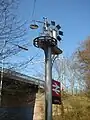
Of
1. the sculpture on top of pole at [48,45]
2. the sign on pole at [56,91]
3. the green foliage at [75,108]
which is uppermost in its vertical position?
the sculpture on top of pole at [48,45]

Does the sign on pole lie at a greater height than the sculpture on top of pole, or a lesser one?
lesser

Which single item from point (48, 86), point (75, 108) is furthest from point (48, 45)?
point (75, 108)

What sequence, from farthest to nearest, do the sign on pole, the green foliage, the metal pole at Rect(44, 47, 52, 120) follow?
the green foliage < the metal pole at Rect(44, 47, 52, 120) < the sign on pole

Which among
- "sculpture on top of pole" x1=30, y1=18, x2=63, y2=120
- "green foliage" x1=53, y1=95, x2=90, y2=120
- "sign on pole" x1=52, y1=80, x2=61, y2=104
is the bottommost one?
"green foliage" x1=53, y1=95, x2=90, y2=120

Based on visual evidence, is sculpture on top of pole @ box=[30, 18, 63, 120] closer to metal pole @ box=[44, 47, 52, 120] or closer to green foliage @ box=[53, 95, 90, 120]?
metal pole @ box=[44, 47, 52, 120]

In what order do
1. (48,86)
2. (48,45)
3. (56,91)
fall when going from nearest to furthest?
(56,91), (48,86), (48,45)

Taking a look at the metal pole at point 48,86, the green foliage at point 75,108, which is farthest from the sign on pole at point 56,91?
the green foliage at point 75,108

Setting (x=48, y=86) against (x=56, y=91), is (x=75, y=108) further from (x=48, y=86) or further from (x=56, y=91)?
(x=48, y=86)

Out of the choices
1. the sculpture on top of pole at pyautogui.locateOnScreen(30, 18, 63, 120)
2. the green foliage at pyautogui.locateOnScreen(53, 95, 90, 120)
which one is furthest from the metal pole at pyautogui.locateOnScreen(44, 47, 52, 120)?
the green foliage at pyautogui.locateOnScreen(53, 95, 90, 120)

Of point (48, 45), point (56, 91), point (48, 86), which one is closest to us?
point (56, 91)

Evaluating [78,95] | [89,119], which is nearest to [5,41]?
[89,119]

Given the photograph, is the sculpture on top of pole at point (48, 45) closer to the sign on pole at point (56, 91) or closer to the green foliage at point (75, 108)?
the sign on pole at point (56, 91)

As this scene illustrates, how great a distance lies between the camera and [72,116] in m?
23.7

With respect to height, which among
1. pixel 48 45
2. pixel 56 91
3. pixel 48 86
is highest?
pixel 48 45
